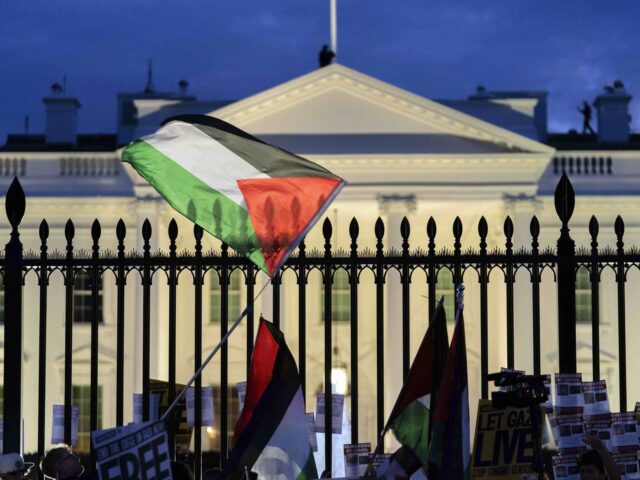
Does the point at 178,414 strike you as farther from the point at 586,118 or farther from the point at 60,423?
the point at 586,118

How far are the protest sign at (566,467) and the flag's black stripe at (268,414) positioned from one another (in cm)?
162

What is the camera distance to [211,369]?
3108 centimetres

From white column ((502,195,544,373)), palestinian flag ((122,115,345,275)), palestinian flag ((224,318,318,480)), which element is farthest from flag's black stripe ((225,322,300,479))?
white column ((502,195,544,373))

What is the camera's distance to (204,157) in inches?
293

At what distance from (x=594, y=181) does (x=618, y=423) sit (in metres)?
26.8

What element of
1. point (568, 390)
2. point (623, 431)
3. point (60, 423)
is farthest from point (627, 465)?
point (60, 423)

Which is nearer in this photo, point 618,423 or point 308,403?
point 618,423

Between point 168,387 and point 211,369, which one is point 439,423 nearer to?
point 168,387

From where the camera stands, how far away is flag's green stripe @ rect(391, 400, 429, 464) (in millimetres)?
7445

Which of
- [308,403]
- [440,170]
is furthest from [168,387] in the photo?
[440,170]

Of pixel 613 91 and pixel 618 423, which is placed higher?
pixel 613 91

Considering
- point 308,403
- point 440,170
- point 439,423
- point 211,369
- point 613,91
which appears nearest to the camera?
point 439,423

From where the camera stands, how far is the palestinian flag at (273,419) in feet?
24.1

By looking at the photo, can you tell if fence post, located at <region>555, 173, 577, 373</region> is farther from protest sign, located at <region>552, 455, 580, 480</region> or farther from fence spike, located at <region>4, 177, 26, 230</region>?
fence spike, located at <region>4, 177, 26, 230</region>
